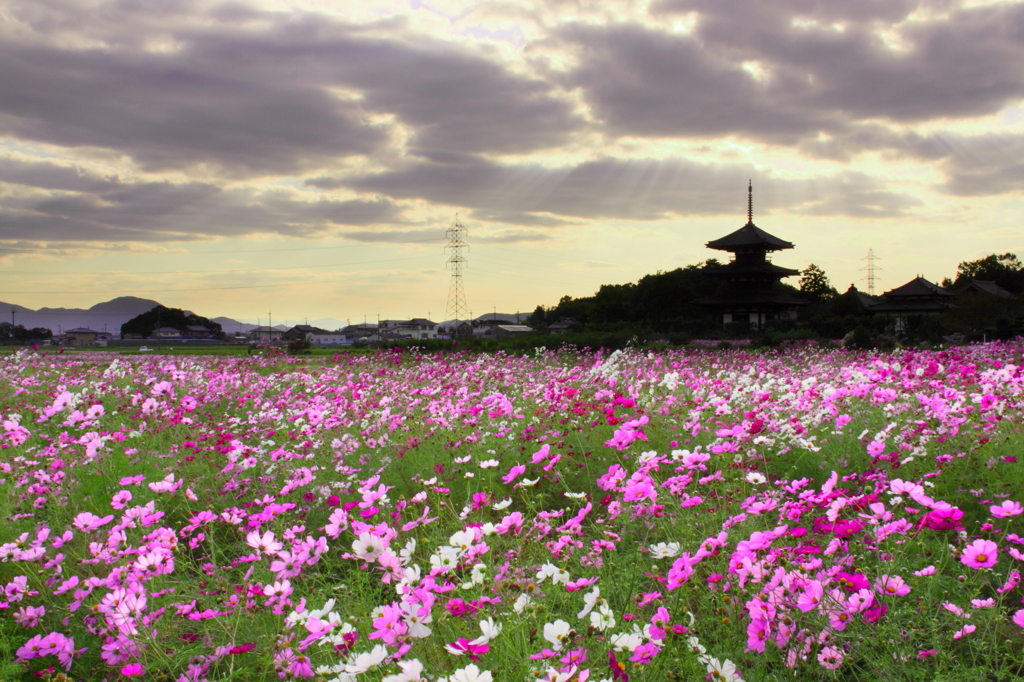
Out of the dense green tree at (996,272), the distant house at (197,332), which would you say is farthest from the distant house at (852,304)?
the distant house at (197,332)

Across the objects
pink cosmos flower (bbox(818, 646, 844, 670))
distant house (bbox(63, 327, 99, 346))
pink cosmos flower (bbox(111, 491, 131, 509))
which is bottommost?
pink cosmos flower (bbox(818, 646, 844, 670))

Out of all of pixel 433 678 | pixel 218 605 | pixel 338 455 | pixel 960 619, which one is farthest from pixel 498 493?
pixel 960 619

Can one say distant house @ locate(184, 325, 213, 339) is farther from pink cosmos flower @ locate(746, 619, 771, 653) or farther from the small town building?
pink cosmos flower @ locate(746, 619, 771, 653)

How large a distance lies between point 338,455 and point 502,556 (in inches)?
Result: 68.7

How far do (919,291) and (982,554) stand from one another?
56.8m

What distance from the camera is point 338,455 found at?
164 inches

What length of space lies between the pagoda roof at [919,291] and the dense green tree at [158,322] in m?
65.7

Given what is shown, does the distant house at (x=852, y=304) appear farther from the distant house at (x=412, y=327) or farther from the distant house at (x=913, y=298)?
the distant house at (x=412, y=327)

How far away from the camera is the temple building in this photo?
34.4 m

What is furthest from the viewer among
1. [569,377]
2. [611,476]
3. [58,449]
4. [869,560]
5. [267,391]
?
[267,391]

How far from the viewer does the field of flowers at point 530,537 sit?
5.93ft

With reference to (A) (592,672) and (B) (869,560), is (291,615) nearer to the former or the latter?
(A) (592,672)

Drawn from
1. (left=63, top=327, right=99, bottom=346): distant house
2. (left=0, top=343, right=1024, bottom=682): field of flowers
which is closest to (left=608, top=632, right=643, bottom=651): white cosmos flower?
(left=0, top=343, right=1024, bottom=682): field of flowers

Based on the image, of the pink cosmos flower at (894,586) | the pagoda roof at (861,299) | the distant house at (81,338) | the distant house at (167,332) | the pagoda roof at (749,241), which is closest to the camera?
the pink cosmos flower at (894,586)
